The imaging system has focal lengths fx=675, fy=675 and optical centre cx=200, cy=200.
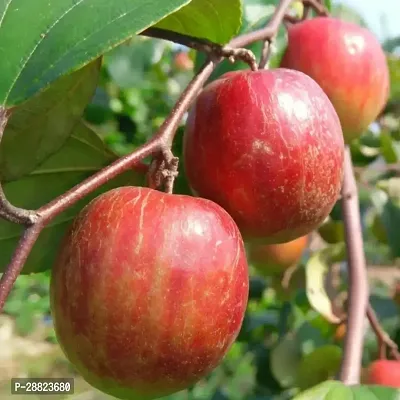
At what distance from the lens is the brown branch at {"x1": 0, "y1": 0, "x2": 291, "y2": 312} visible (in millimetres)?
454

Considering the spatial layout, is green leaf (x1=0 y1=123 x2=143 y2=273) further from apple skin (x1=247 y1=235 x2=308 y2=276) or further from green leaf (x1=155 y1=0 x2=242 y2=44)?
apple skin (x1=247 y1=235 x2=308 y2=276)

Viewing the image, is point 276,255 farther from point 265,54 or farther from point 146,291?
point 146,291

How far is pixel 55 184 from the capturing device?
0.72m

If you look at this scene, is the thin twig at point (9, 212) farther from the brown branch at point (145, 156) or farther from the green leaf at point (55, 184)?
the green leaf at point (55, 184)

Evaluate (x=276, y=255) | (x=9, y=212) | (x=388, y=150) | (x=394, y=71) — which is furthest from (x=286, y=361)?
(x=9, y=212)

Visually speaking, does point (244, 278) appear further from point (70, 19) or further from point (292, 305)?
point (292, 305)

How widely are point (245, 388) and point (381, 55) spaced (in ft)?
4.63

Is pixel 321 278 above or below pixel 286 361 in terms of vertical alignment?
above

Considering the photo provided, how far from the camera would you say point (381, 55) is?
35.3 inches

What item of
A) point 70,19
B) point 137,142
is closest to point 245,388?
point 137,142

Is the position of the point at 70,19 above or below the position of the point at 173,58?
above

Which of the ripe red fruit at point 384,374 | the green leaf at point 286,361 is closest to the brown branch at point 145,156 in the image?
the ripe red fruit at point 384,374

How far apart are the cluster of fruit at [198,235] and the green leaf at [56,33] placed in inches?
4.6

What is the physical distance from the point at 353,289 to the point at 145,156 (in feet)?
1.49
